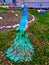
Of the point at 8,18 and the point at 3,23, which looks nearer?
the point at 3,23

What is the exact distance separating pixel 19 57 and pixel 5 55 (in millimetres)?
524

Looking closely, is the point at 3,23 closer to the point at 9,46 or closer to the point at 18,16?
the point at 18,16

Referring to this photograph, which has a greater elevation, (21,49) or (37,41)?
(21,49)

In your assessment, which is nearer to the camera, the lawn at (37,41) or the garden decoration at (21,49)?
the garden decoration at (21,49)

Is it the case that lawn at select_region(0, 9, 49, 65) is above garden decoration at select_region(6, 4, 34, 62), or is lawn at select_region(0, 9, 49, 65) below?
below

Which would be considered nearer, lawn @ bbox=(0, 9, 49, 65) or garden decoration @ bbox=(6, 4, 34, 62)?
garden decoration @ bbox=(6, 4, 34, 62)

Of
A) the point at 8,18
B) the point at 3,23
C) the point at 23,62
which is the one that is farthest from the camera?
the point at 8,18

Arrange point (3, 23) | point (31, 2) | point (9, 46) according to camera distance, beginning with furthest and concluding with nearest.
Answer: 1. point (31, 2)
2. point (3, 23)
3. point (9, 46)

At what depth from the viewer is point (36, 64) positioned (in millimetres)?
7316

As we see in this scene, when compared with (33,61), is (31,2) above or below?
below

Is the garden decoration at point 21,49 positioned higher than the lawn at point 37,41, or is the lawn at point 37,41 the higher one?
the garden decoration at point 21,49

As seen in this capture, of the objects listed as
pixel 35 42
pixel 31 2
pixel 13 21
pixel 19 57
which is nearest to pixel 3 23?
pixel 13 21

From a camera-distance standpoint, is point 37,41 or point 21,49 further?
point 37,41

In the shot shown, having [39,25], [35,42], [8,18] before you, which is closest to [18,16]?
[8,18]
